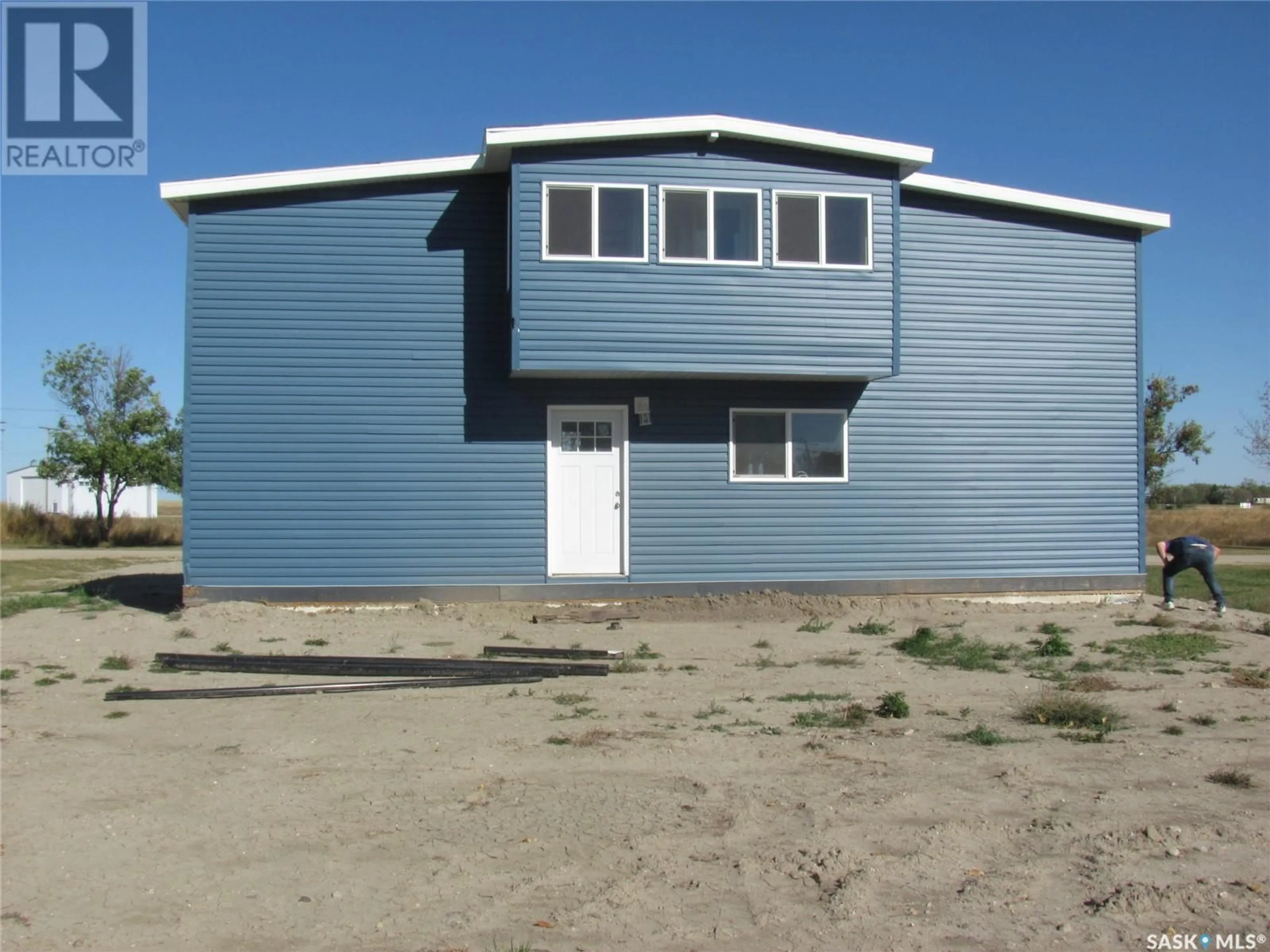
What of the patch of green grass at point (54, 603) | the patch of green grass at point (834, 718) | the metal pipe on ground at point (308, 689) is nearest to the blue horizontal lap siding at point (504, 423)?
the patch of green grass at point (54, 603)

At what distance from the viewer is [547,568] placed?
14328mm

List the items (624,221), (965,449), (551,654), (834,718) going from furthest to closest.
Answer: (965,449), (624,221), (551,654), (834,718)

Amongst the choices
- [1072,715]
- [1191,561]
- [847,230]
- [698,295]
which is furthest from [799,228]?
[1072,715]

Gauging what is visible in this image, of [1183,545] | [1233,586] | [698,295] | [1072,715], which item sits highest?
[698,295]

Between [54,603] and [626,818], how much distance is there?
12.2 m

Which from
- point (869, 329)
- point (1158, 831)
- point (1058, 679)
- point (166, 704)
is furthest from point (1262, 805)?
point (869, 329)

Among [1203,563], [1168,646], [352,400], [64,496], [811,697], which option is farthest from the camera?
[64,496]

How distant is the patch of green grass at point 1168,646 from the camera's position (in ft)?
36.9

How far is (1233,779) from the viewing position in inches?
252

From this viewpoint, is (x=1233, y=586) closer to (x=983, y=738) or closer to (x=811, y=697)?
(x=811, y=697)

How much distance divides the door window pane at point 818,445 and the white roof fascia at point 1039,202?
11.2 ft

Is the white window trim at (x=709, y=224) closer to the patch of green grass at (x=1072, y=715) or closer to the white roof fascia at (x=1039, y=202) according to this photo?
the white roof fascia at (x=1039, y=202)

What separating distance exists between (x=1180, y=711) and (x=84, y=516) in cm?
3615

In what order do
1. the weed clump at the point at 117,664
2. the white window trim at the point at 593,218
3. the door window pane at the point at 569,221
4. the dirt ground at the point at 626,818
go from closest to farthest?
the dirt ground at the point at 626,818 < the weed clump at the point at 117,664 < the white window trim at the point at 593,218 < the door window pane at the point at 569,221
